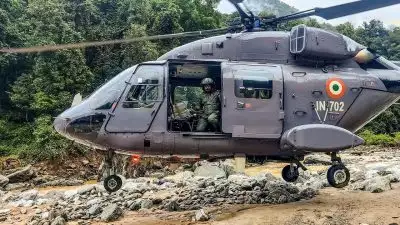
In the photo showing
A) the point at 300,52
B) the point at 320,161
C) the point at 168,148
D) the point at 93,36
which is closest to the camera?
the point at 168,148

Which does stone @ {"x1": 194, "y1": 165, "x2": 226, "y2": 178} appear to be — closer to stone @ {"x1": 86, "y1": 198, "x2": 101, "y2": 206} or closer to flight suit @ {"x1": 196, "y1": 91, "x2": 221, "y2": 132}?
stone @ {"x1": 86, "y1": 198, "x2": 101, "y2": 206}

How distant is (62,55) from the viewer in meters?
27.3

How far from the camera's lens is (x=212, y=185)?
1130cm

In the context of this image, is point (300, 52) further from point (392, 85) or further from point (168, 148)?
point (168, 148)

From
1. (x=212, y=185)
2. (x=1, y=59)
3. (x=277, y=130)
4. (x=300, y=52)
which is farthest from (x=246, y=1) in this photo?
(x=1, y=59)

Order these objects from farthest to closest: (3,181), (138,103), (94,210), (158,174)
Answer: (158,174) → (3,181) → (94,210) → (138,103)

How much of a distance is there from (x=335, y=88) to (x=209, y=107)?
2.37 metres

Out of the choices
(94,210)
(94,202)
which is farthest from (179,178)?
(94,210)

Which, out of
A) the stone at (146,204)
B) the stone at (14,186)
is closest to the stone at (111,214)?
the stone at (146,204)

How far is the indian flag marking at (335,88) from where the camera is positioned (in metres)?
8.72

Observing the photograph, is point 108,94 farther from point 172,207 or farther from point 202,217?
point 202,217

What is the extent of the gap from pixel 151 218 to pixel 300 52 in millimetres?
3976

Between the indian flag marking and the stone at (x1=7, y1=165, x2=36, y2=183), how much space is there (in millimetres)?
15772

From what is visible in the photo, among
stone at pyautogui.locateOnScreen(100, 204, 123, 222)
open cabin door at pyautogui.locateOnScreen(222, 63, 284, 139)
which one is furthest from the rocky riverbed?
open cabin door at pyautogui.locateOnScreen(222, 63, 284, 139)
